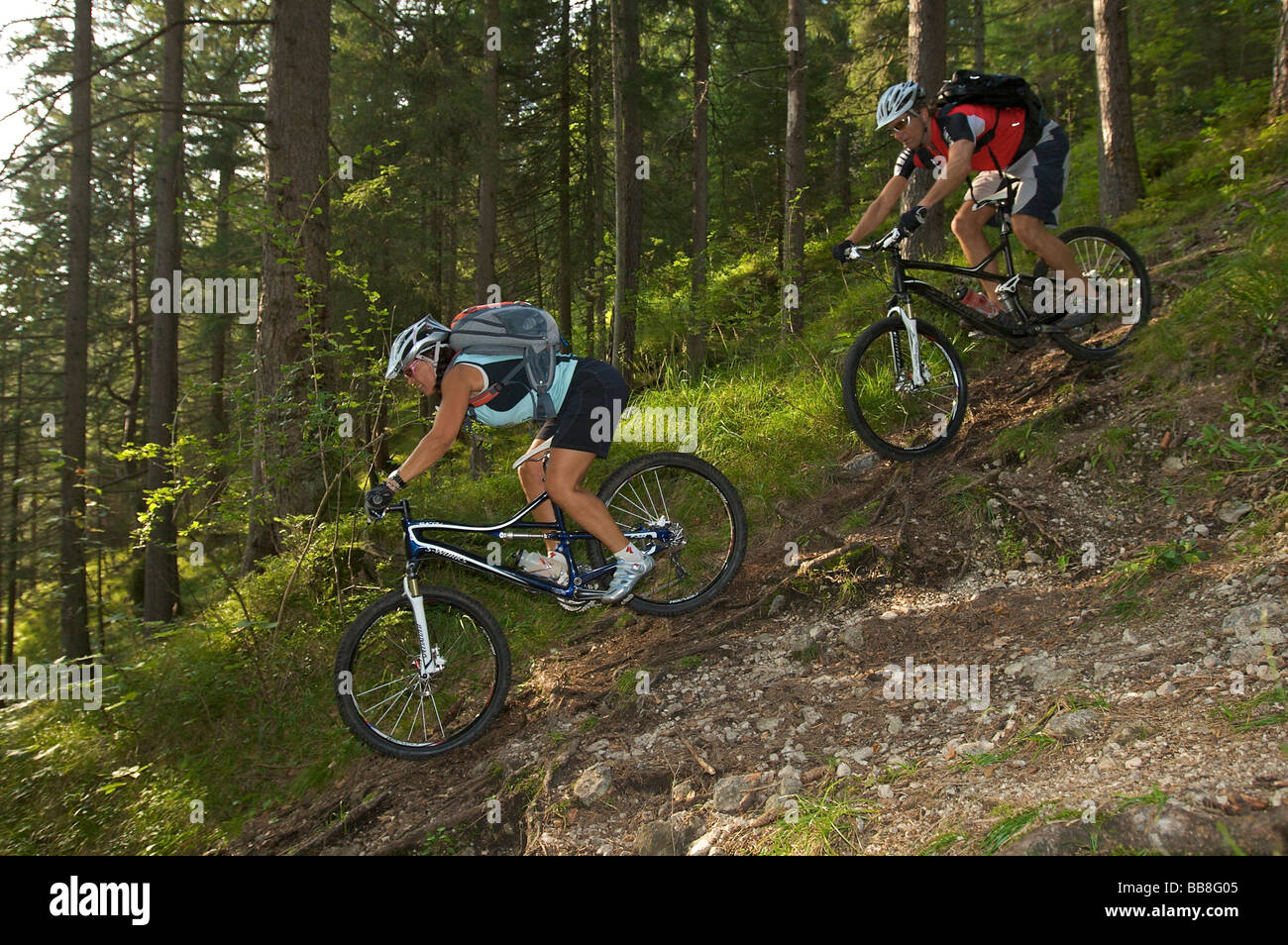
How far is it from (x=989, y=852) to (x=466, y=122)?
46.9 feet

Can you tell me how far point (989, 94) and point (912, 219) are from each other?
47.3 inches

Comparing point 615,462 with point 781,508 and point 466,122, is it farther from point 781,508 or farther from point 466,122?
point 466,122

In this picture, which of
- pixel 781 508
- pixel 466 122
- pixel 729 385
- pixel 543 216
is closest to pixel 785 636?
pixel 781 508

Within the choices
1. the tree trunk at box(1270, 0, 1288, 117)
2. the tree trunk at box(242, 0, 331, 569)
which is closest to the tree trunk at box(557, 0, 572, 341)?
the tree trunk at box(242, 0, 331, 569)

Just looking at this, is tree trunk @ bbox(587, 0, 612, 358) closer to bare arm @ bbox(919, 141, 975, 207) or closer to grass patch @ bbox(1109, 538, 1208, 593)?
bare arm @ bbox(919, 141, 975, 207)

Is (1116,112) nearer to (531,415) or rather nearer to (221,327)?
(531,415)

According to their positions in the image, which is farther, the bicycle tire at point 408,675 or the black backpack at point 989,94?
the black backpack at point 989,94

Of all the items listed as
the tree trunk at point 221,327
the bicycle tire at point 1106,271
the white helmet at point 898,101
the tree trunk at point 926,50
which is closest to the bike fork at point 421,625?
the white helmet at point 898,101

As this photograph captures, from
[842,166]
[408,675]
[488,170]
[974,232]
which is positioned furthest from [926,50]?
[842,166]

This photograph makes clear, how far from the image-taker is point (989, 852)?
2365mm

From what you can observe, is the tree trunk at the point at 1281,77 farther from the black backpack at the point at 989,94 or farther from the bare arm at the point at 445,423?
the bare arm at the point at 445,423

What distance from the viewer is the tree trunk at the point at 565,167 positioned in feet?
50.8

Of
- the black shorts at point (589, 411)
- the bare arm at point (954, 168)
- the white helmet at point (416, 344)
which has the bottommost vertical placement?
the black shorts at point (589, 411)

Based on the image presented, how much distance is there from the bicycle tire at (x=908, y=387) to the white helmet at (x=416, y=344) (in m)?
2.69
